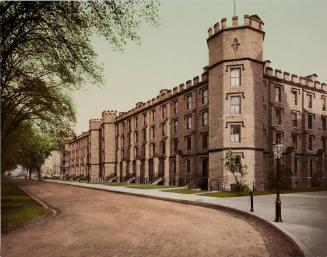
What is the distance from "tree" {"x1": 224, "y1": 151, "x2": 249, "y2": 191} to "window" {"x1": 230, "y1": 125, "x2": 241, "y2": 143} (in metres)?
1.59

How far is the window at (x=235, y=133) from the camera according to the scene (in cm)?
2500

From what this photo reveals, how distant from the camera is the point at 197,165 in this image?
3067cm

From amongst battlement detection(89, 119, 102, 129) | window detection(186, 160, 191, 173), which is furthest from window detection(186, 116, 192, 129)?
battlement detection(89, 119, 102, 129)

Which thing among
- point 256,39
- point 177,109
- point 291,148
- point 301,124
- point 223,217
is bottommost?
point 223,217

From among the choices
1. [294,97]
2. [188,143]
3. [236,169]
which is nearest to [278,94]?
[294,97]

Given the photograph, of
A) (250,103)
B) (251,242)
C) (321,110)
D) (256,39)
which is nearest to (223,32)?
(256,39)

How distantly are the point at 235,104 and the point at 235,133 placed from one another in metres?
2.81

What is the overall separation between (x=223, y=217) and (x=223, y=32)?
19.9 meters

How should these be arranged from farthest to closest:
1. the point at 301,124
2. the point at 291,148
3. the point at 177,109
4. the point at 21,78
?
the point at 177,109 < the point at 301,124 < the point at 291,148 < the point at 21,78

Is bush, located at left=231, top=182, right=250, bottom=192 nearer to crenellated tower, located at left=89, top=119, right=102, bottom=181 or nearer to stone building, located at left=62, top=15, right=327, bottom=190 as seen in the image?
stone building, located at left=62, top=15, right=327, bottom=190

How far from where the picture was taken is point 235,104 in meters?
25.5

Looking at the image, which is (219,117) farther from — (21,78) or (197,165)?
(21,78)

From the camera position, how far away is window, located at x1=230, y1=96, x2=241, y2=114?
2536cm

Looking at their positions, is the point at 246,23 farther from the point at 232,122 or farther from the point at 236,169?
the point at 236,169
